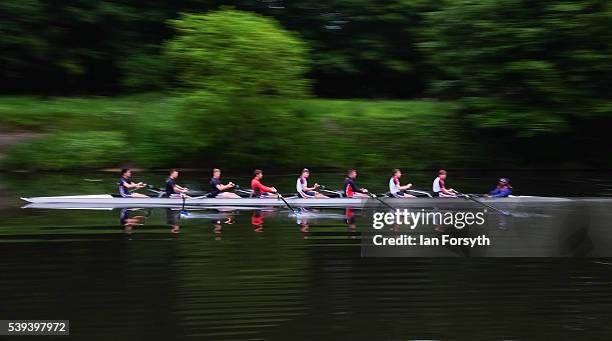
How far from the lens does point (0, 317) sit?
500 inches

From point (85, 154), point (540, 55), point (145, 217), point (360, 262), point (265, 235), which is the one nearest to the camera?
point (360, 262)

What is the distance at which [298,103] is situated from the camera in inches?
1470

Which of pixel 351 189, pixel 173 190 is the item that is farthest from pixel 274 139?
pixel 173 190

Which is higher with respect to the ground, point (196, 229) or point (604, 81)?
point (604, 81)

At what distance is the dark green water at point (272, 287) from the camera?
12.4 m

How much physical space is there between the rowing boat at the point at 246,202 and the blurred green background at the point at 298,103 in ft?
36.6

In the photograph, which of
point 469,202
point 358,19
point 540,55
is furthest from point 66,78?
point 469,202

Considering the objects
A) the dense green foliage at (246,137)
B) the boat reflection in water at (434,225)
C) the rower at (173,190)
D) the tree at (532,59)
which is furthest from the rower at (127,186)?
the tree at (532,59)

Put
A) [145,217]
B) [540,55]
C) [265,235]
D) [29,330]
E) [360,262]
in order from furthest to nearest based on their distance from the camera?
1. [540,55]
2. [145,217]
3. [265,235]
4. [360,262]
5. [29,330]

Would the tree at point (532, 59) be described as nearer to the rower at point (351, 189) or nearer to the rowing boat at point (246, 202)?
the rowing boat at point (246, 202)

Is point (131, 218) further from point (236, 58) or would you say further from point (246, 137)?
point (246, 137)

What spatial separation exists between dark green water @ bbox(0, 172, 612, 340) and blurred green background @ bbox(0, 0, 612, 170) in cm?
1506

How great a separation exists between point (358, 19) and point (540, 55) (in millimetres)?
18379

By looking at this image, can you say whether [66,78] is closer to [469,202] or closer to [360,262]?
[469,202]
